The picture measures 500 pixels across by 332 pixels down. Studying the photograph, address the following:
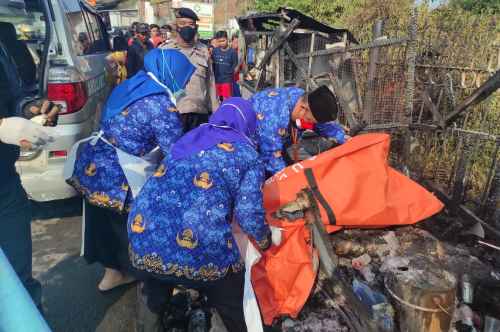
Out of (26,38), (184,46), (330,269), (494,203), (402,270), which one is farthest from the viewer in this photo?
(184,46)

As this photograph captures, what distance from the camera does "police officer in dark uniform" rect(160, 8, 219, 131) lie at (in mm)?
4055

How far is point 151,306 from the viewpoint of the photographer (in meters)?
2.01

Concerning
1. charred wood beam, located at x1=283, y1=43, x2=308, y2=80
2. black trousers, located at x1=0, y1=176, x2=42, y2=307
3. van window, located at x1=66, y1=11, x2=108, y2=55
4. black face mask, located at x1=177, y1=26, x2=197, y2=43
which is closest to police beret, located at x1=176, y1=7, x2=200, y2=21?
black face mask, located at x1=177, y1=26, x2=197, y2=43

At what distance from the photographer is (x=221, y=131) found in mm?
1854

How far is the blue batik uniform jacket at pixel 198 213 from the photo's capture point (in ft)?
5.68

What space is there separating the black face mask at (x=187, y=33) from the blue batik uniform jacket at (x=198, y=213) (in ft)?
9.08

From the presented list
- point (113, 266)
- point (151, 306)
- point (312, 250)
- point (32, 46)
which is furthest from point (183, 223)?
point (32, 46)

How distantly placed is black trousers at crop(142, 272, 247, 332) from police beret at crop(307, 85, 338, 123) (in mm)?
1054

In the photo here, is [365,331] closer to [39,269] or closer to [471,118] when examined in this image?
[39,269]

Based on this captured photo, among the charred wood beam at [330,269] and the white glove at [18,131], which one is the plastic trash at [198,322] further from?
the white glove at [18,131]

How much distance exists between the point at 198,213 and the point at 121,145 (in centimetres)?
87

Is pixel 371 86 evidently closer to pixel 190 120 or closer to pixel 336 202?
pixel 190 120

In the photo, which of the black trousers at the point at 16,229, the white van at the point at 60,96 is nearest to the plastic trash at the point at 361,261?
the black trousers at the point at 16,229

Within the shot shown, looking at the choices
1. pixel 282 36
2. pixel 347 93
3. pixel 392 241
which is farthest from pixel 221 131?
pixel 282 36
